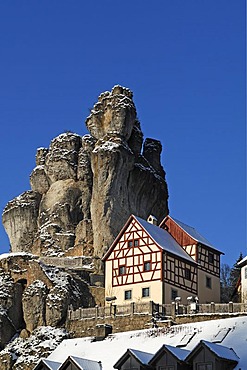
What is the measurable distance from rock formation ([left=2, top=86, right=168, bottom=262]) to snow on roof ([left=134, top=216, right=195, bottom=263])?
16.6m

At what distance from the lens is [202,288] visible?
72312 mm

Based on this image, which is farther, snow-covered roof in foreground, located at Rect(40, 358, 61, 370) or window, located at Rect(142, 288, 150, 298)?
window, located at Rect(142, 288, 150, 298)

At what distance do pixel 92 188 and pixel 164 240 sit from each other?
2784 centimetres

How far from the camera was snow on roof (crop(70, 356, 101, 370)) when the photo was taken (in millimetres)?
48047

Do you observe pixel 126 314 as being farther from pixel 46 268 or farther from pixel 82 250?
pixel 82 250

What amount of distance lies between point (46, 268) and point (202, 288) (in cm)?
1352

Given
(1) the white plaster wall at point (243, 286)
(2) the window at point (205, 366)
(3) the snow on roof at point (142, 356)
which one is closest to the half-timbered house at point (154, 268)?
(1) the white plaster wall at point (243, 286)

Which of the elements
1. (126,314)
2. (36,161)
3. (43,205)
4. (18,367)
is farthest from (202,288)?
(36,161)

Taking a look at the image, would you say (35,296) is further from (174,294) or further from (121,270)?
(174,294)

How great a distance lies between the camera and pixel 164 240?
71.1m

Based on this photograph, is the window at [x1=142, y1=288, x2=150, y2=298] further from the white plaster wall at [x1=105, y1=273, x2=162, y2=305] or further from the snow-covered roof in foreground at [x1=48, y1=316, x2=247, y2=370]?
the snow-covered roof in foreground at [x1=48, y1=316, x2=247, y2=370]

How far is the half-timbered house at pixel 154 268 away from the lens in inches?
2665

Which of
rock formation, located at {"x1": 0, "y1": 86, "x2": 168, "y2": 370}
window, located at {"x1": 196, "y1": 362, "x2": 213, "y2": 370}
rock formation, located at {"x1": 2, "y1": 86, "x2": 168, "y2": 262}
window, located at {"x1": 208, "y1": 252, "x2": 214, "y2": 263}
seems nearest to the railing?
rock formation, located at {"x1": 0, "y1": 86, "x2": 168, "y2": 370}

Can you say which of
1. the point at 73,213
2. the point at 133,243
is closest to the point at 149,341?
the point at 133,243
